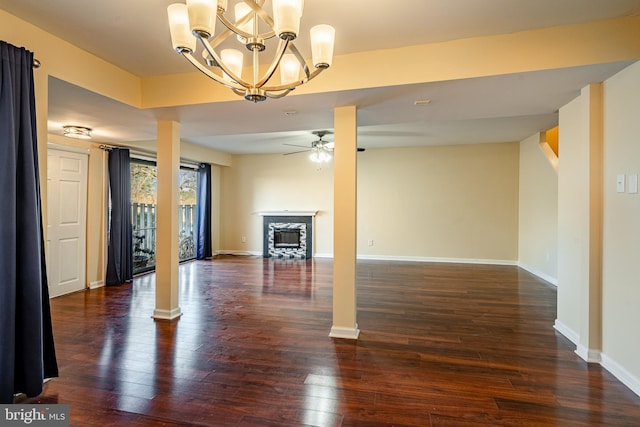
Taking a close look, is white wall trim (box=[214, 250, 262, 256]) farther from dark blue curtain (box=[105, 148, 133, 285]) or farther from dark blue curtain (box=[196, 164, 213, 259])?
dark blue curtain (box=[105, 148, 133, 285])

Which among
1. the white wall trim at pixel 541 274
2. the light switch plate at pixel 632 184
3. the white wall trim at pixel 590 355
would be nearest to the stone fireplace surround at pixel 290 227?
the white wall trim at pixel 541 274

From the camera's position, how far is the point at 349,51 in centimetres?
259

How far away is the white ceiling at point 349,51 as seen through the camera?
203 cm

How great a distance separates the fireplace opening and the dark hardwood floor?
334 centimetres

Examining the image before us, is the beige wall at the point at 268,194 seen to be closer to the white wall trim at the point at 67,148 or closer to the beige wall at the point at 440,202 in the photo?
the beige wall at the point at 440,202

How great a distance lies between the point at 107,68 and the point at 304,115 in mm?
1828

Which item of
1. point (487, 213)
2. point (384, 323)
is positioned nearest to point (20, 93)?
point (384, 323)

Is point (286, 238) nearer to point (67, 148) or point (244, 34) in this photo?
point (67, 148)

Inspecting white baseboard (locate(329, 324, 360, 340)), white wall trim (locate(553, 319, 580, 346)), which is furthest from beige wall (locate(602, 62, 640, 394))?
white baseboard (locate(329, 324, 360, 340))

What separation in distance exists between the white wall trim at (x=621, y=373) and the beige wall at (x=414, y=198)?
14.7 feet

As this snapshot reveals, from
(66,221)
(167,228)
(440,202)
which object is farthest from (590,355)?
(66,221)

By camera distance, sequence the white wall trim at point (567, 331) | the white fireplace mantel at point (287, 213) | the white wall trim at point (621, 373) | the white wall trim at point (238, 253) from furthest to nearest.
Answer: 1. the white wall trim at point (238, 253)
2. the white fireplace mantel at point (287, 213)
3. the white wall trim at point (567, 331)
4. the white wall trim at point (621, 373)

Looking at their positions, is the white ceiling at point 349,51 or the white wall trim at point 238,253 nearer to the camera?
the white ceiling at point 349,51

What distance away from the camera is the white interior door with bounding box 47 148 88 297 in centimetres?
437
